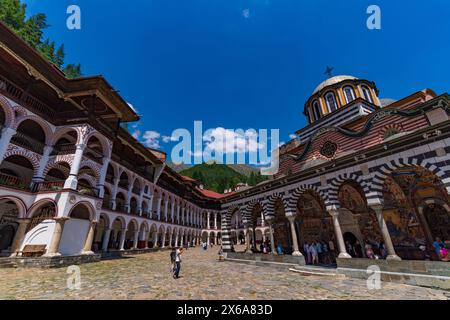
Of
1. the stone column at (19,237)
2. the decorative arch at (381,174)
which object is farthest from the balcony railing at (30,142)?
the decorative arch at (381,174)

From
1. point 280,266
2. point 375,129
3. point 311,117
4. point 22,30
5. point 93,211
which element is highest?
point 22,30

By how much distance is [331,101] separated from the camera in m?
20.3

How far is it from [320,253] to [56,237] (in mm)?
16203

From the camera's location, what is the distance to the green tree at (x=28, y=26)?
83.5 ft

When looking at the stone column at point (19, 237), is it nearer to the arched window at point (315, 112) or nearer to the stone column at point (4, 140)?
the stone column at point (4, 140)

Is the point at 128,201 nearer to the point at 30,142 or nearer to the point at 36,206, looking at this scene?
the point at 36,206

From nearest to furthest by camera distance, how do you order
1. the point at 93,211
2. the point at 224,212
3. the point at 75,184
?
the point at 75,184
the point at 93,211
the point at 224,212

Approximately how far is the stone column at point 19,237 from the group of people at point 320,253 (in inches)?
687

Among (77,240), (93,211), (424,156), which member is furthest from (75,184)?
(424,156)

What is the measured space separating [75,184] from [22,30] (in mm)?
28596
